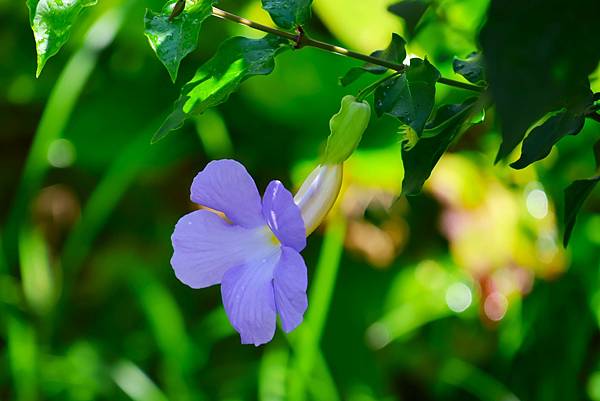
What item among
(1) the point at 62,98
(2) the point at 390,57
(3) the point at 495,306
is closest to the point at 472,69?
(2) the point at 390,57

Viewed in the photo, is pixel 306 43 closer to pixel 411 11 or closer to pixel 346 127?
pixel 346 127

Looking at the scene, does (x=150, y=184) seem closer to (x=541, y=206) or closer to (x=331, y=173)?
(x=541, y=206)

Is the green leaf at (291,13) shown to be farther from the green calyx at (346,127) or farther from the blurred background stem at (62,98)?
the blurred background stem at (62,98)

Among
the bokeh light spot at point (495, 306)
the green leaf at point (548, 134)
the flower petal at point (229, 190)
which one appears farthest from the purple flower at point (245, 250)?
the bokeh light spot at point (495, 306)

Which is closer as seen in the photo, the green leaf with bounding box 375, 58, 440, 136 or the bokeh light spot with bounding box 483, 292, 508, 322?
the green leaf with bounding box 375, 58, 440, 136

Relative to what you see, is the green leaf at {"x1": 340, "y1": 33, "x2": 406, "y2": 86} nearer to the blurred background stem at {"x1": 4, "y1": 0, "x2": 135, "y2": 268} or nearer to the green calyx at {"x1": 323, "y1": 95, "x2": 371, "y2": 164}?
the green calyx at {"x1": 323, "y1": 95, "x2": 371, "y2": 164}

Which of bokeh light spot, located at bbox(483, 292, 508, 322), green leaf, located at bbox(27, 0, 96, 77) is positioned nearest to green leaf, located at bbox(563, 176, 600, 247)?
green leaf, located at bbox(27, 0, 96, 77)

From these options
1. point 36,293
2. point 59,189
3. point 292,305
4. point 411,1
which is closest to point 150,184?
point 59,189
